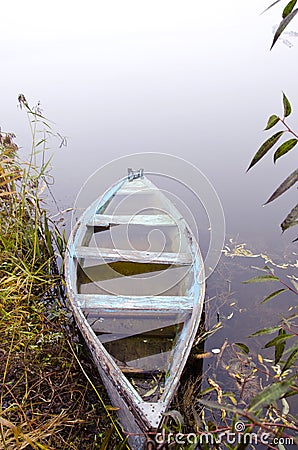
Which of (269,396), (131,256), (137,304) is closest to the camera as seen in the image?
(269,396)

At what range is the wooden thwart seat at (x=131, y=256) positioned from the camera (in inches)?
96.7

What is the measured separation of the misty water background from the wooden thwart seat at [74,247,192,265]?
533 millimetres

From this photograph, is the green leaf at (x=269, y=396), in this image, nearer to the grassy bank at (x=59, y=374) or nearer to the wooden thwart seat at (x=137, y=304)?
the grassy bank at (x=59, y=374)

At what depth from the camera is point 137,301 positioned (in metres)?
2.02

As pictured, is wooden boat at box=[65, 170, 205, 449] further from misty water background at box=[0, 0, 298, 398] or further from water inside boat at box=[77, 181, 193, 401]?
misty water background at box=[0, 0, 298, 398]

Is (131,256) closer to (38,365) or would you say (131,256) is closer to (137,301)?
(137,301)

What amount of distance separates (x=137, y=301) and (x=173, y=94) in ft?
17.4

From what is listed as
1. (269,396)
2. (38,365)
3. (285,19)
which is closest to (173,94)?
(38,365)

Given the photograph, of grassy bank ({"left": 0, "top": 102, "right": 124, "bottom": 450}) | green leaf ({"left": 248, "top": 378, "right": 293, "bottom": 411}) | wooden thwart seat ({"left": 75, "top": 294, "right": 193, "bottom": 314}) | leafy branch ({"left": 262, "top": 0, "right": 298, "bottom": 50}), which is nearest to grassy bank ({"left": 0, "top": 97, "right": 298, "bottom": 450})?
grassy bank ({"left": 0, "top": 102, "right": 124, "bottom": 450})

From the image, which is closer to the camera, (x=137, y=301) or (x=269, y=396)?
(x=269, y=396)

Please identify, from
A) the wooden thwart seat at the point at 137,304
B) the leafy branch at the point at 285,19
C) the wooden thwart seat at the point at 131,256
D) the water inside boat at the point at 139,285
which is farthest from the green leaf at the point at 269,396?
the wooden thwart seat at the point at 131,256

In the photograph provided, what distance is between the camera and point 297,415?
190 cm

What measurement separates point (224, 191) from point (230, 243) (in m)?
1.00

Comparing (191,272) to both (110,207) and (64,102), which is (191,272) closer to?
(110,207)
